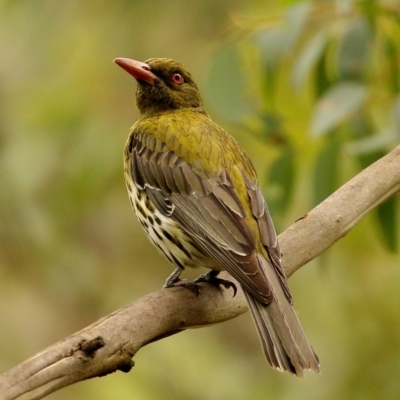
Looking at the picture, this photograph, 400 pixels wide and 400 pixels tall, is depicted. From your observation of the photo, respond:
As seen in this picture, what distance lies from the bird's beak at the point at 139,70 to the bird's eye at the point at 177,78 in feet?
0.40

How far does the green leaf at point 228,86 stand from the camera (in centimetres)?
505

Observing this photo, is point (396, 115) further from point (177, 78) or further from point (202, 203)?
point (177, 78)

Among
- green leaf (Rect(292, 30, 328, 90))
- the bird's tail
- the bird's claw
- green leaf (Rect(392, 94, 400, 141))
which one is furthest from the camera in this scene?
green leaf (Rect(292, 30, 328, 90))

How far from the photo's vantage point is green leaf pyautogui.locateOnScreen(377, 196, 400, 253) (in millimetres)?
5055

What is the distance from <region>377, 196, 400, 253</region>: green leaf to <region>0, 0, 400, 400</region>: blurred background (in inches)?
0.4

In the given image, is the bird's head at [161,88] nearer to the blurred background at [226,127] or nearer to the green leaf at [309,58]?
the blurred background at [226,127]

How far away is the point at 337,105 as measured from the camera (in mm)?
4738

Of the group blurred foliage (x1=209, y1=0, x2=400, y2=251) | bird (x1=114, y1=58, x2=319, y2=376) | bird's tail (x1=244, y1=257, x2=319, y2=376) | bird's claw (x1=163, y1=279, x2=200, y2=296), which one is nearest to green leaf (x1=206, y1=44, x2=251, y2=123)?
blurred foliage (x1=209, y1=0, x2=400, y2=251)

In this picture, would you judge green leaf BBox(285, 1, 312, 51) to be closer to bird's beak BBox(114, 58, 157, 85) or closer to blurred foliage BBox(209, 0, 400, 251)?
blurred foliage BBox(209, 0, 400, 251)

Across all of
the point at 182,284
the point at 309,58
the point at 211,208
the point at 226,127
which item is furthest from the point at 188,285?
the point at 226,127

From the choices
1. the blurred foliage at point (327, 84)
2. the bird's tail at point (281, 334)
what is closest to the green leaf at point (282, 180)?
the blurred foliage at point (327, 84)

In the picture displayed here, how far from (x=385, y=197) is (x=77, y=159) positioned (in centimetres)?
256

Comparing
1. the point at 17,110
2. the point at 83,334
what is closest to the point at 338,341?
the point at 17,110

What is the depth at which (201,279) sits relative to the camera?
4363 millimetres
